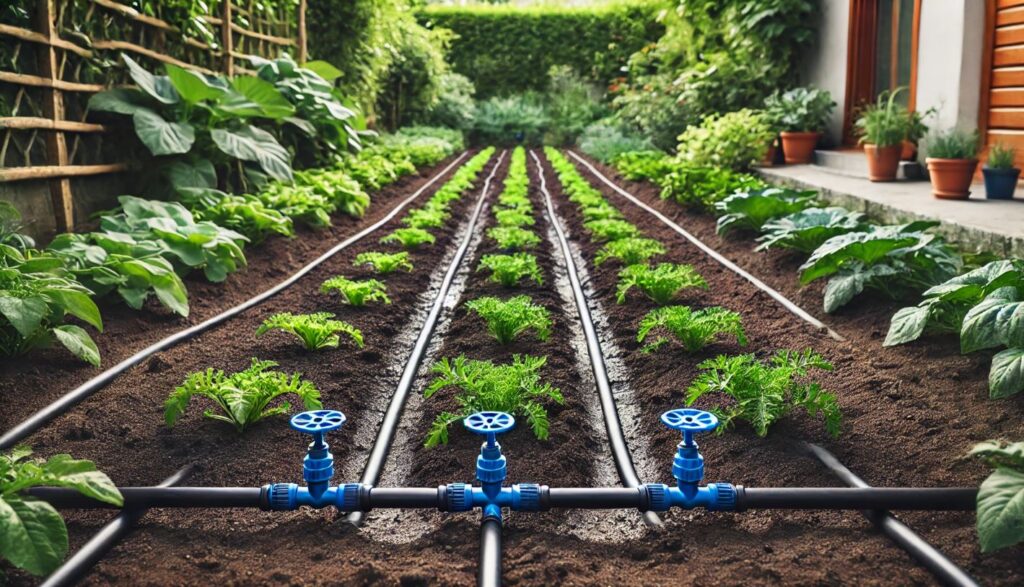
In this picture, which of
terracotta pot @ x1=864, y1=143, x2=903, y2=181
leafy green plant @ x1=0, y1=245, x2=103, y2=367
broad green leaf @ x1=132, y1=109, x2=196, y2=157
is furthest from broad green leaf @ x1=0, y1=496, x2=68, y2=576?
terracotta pot @ x1=864, y1=143, x2=903, y2=181

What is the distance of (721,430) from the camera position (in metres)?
2.77

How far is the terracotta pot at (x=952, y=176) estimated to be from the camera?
5750mm

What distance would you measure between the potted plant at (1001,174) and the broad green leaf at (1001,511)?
4.58m

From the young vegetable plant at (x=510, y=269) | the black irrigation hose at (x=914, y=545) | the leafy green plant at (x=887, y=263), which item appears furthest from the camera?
the young vegetable plant at (x=510, y=269)

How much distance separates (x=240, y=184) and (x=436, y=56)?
35.8 feet

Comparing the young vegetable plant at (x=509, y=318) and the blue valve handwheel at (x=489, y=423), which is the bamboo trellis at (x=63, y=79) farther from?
the blue valve handwheel at (x=489, y=423)

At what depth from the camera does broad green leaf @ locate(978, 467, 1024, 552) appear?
1.80m

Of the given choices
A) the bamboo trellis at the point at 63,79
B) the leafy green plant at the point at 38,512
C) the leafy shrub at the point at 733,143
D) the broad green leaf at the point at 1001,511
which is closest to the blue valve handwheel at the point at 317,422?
the leafy green plant at the point at 38,512

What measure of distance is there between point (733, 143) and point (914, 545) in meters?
7.52

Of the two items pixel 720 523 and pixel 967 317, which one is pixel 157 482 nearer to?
pixel 720 523

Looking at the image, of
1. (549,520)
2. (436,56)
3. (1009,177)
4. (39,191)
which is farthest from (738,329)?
(436,56)

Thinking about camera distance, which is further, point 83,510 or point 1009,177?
point 1009,177

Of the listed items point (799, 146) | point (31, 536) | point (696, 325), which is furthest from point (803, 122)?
point (31, 536)

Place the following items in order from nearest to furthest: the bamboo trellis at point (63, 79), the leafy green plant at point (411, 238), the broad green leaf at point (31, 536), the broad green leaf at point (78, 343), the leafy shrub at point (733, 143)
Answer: the broad green leaf at point (31, 536)
the broad green leaf at point (78, 343)
the bamboo trellis at point (63, 79)
the leafy green plant at point (411, 238)
the leafy shrub at point (733, 143)
